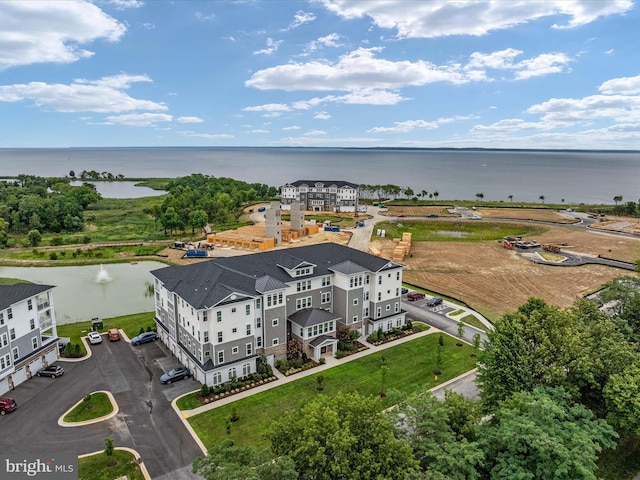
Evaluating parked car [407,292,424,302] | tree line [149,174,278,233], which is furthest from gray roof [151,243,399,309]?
tree line [149,174,278,233]

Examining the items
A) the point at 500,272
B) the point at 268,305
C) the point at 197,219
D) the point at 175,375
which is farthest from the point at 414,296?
the point at 197,219

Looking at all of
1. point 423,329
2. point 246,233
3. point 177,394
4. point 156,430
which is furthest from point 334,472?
point 246,233

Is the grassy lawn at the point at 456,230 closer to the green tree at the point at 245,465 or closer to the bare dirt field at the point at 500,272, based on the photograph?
the bare dirt field at the point at 500,272

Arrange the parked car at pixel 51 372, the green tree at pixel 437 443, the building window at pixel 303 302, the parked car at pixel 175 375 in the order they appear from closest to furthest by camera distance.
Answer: the green tree at pixel 437 443 → the parked car at pixel 175 375 → the parked car at pixel 51 372 → the building window at pixel 303 302

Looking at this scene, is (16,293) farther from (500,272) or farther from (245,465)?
(500,272)

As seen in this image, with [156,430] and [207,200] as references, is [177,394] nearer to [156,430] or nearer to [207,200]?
[156,430]

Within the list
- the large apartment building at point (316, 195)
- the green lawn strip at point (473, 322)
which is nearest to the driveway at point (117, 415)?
the green lawn strip at point (473, 322)

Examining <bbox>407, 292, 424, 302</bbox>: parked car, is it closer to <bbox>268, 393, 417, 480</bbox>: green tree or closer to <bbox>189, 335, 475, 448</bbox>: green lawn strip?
<bbox>189, 335, 475, 448</bbox>: green lawn strip
